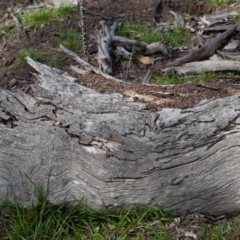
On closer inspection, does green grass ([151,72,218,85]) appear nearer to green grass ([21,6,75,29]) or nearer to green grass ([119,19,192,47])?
green grass ([119,19,192,47])

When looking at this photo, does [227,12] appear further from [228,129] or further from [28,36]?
[228,129]

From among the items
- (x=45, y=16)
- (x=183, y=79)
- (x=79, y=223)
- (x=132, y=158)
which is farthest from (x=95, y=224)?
(x=45, y=16)

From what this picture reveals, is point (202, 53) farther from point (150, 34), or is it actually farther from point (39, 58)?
point (39, 58)

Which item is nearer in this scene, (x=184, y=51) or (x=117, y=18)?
(x=184, y=51)

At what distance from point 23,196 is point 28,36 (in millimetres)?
2903

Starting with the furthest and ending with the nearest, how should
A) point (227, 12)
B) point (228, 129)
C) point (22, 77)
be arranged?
1. point (227, 12)
2. point (22, 77)
3. point (228, 129)

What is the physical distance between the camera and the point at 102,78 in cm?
414

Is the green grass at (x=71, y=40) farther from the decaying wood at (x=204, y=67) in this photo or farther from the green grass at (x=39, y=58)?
the decaying wood at (x=204, y=67)

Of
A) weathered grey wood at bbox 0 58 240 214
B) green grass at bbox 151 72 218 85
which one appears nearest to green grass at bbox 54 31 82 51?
green grass at bbox 151 72 218 85

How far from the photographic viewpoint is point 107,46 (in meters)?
5.41

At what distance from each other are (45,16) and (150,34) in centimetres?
133

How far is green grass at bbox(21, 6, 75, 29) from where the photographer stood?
616 centimetres

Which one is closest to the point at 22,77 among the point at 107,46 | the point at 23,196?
the point at 107,46

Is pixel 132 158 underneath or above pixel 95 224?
above
